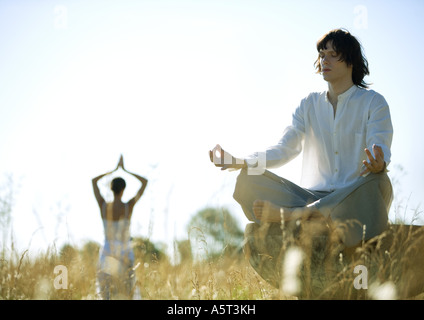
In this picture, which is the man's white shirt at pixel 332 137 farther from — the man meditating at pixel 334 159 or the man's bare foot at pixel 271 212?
the man's bare foot at pixel 271 212

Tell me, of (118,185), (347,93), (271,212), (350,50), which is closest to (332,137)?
(347,93)

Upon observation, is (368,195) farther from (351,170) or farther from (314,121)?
(314,121)

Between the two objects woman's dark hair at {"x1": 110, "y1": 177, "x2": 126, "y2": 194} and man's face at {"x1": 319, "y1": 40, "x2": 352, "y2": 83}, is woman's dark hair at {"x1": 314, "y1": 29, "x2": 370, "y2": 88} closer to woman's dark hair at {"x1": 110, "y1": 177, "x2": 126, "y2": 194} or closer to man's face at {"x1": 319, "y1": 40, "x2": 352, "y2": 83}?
man's face at {"x1": 319, "y1": 40, "x2": 352, "y2": 83}

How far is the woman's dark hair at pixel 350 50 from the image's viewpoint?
4.11m

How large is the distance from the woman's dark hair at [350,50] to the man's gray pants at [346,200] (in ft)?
3.54

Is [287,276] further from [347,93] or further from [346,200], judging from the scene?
[347,93]

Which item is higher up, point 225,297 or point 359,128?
point 359,128

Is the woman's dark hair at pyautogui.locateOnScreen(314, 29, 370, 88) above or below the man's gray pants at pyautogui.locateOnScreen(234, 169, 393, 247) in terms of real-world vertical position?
above

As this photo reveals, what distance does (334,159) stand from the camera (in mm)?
4105

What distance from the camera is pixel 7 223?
3744 mm

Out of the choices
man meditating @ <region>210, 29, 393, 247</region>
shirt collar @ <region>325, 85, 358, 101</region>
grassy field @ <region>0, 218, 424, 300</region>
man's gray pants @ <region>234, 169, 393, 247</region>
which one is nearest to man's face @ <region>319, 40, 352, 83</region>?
man meditating @ <region>210, 29, 393, 247</region>

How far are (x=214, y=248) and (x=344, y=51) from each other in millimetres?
1876

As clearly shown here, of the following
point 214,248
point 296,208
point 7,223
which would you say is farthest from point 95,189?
point 296,208

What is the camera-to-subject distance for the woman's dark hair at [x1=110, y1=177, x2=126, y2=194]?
5.57 metres
